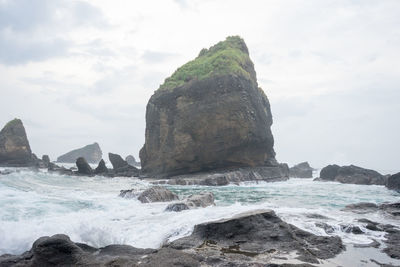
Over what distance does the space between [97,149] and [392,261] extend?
129622 mm

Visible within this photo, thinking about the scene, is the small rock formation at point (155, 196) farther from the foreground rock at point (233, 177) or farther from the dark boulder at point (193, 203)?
the foreground rock at point (233, 177)

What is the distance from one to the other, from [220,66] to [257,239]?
123 ft

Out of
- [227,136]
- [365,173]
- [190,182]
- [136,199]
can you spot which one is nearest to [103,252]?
[136,199]

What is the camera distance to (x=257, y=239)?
7352 millimetres

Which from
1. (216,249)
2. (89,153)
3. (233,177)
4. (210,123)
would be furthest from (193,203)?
(89,153)

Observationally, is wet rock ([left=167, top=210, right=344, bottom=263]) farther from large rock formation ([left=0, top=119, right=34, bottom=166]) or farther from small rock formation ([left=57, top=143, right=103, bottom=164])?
small rock formation ([left=57, top=143, right=103, bottom=164])

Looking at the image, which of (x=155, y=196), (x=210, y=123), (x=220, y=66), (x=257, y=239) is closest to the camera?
(x=257, y=239)

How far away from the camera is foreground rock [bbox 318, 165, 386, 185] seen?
3862cm

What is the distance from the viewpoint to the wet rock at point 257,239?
662cm

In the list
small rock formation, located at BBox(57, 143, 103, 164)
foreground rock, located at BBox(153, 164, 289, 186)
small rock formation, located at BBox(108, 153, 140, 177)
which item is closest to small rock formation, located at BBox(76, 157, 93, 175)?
small rock formation, located at BBox(108, 153, 140, 177)

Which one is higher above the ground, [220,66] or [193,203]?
[220,66]

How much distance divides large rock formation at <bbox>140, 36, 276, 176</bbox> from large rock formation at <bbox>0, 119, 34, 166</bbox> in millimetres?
34897

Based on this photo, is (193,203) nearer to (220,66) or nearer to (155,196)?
(155,196)

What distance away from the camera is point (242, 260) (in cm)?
586
